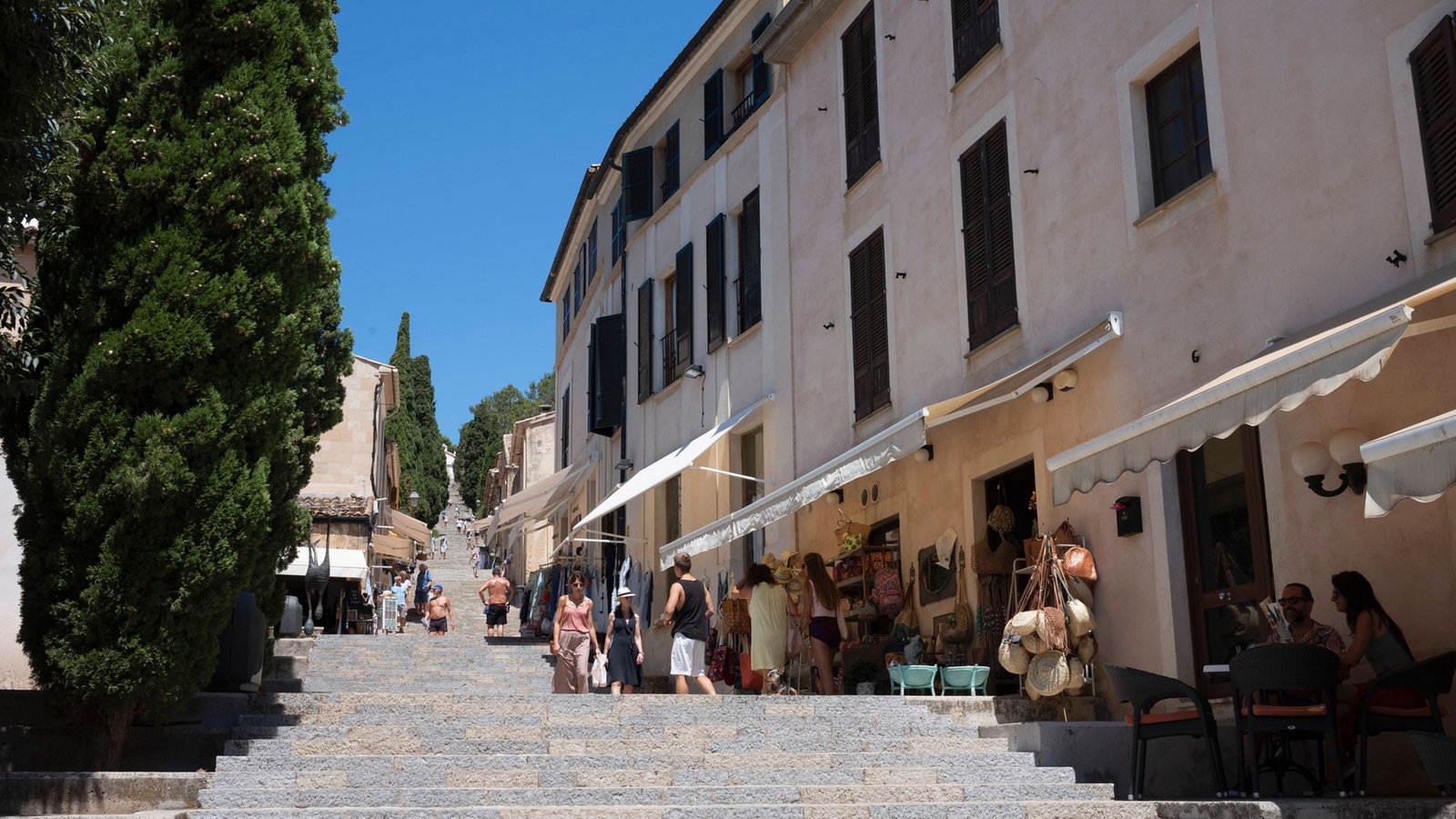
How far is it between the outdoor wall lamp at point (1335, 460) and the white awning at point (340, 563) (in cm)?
1952

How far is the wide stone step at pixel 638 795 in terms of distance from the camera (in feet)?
27.2

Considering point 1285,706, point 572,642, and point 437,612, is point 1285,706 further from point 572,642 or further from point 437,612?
point 437,612

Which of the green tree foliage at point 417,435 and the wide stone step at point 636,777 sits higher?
the green tree foliage at point 417,435

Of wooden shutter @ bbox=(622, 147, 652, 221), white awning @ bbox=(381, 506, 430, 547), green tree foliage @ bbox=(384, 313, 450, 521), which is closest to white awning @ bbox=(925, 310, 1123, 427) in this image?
wooden shutter @ bbox=(622, 147, 652, 221)

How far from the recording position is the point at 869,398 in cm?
1595

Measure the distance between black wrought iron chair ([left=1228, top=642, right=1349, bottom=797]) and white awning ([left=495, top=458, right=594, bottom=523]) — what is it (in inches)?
781

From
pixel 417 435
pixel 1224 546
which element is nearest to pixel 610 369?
pixel 1224 546

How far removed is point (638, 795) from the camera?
8.59 m

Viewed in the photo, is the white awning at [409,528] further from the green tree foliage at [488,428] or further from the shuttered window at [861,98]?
the green tree foliage at [488,428]

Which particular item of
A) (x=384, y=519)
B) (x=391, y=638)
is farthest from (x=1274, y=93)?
(x=384, y=519)

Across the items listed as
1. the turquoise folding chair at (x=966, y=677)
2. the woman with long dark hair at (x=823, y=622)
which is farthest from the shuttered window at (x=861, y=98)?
the turquoise folding chair at (x=966, y=677)

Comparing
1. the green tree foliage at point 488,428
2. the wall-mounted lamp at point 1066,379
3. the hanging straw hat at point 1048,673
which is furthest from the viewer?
the green tree foliage at point 488,428

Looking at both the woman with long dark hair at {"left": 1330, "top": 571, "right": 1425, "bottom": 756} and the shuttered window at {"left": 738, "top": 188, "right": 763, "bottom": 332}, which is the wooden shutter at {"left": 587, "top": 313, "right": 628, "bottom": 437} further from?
the woman with long dark hair at {"left": 1330, "top": 571, "right": 1425, "bottom": 756}

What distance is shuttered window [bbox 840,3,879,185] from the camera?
1655 centimetres
